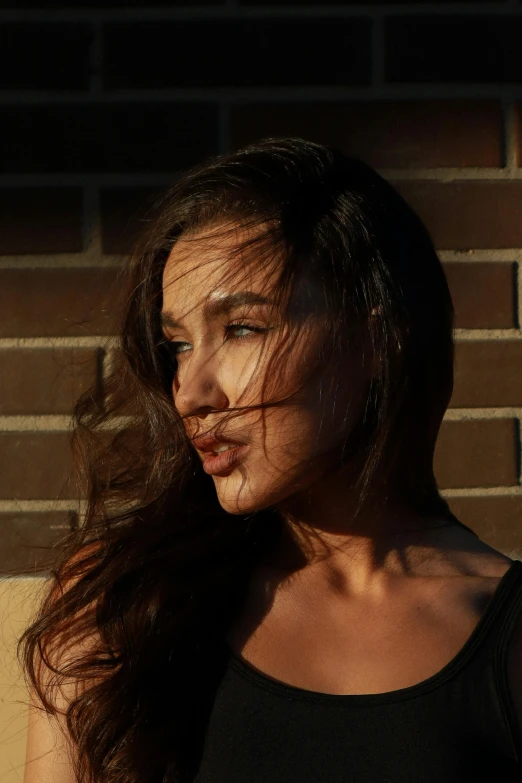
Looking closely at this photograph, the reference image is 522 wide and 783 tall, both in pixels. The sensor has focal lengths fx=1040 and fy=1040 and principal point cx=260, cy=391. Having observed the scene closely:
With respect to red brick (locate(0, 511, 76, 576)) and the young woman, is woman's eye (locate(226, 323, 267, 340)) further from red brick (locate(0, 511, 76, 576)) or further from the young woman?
red brick (locate(0, 511, 76, 576))

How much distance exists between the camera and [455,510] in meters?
2.01

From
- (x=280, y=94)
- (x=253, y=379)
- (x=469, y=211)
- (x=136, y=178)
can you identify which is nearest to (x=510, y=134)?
(x=469, y=211)

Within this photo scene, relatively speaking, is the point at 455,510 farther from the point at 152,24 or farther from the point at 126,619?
the point at 152,24

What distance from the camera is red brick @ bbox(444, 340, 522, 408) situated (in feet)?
6.59

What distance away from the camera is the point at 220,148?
1.98 meters

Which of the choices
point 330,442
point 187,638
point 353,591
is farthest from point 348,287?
point 187,638

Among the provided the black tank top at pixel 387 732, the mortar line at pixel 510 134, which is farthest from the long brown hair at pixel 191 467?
the mortar line at pixel 510 134

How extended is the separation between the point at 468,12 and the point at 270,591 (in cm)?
117

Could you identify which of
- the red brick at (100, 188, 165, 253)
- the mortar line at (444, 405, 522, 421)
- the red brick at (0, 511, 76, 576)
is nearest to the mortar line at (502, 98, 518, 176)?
the mortar line at (444, 405, 522, 421)

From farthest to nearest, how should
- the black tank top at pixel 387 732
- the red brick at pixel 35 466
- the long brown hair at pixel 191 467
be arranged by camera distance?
the red brick at pixel 35 466
the long brown hair at pixel 191 467
the black tank top at pixel 387 732

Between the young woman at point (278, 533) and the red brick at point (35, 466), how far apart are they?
9 centimetres

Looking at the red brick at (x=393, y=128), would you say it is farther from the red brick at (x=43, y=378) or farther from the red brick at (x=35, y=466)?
the red brick at (x=35, y=466)

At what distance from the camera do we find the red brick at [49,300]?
196 centimetres

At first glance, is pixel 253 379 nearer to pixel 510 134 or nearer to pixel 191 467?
pixel 191 467
